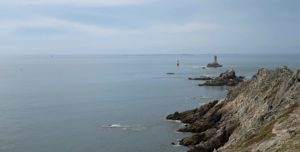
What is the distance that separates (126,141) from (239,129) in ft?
59.1

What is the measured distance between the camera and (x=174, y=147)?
61.2 m

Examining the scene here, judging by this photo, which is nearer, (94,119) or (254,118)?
(254,118)

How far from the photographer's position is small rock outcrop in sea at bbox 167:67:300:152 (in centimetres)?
3419

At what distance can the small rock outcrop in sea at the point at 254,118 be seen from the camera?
34188mm

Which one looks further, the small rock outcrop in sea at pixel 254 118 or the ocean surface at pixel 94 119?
the ocean surface at pixel 94 119

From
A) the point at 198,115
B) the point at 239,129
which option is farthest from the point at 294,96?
the point at 198,115

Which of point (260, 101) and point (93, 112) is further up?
point (260, 101)

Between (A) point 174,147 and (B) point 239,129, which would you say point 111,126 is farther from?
(B) point 239,129

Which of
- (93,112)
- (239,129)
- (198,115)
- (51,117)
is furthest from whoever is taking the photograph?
(93,112)

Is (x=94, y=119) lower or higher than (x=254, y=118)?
lower

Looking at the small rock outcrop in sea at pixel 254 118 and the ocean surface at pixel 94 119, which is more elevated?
the small rock outcrop in sea at pixel 254 118

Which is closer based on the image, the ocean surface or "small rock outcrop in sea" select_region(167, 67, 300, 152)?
"small rock outcrop in sea" select_region(167, 67, 300, 152)

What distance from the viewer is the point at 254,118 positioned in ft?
180

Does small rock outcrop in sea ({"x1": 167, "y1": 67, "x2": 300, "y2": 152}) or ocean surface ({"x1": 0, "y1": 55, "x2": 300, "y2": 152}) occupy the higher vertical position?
small rock outcrop in sea ({"x1": 167, "y1": 67, "x2": 300, "y2": 152})
